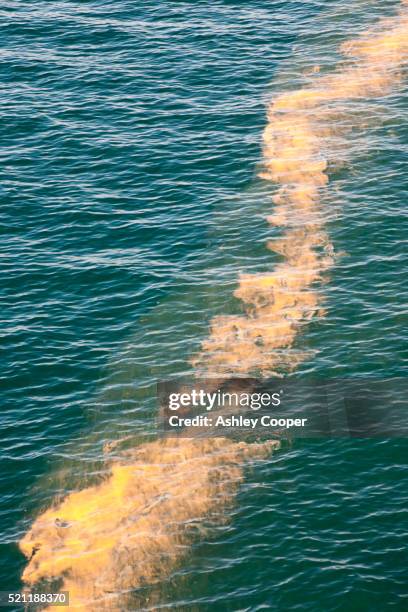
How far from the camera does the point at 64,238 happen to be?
74625 millimetres

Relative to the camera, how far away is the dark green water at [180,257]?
49938mm

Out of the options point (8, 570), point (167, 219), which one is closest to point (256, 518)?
point (8, 570)

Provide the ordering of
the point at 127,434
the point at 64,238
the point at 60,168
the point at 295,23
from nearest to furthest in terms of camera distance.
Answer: the point at 127,434 → the point at 64,238 → the point at 60,168 → the point at 295,23

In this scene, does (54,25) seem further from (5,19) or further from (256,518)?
(256,518)

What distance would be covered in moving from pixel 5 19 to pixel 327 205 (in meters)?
50.2

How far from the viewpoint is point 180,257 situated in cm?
7219

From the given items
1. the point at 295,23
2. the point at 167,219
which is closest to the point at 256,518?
the point at 167,219

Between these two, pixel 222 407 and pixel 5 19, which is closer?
pixel 222 407

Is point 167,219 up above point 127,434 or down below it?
above

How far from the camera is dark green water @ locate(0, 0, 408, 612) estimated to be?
164 feet

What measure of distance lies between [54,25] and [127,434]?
62.0 metres

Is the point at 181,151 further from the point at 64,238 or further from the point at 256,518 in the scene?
the point at 256,518

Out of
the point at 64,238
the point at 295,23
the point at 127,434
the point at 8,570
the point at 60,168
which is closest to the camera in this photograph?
the point at 8,570

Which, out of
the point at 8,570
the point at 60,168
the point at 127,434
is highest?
the point at 60,168
